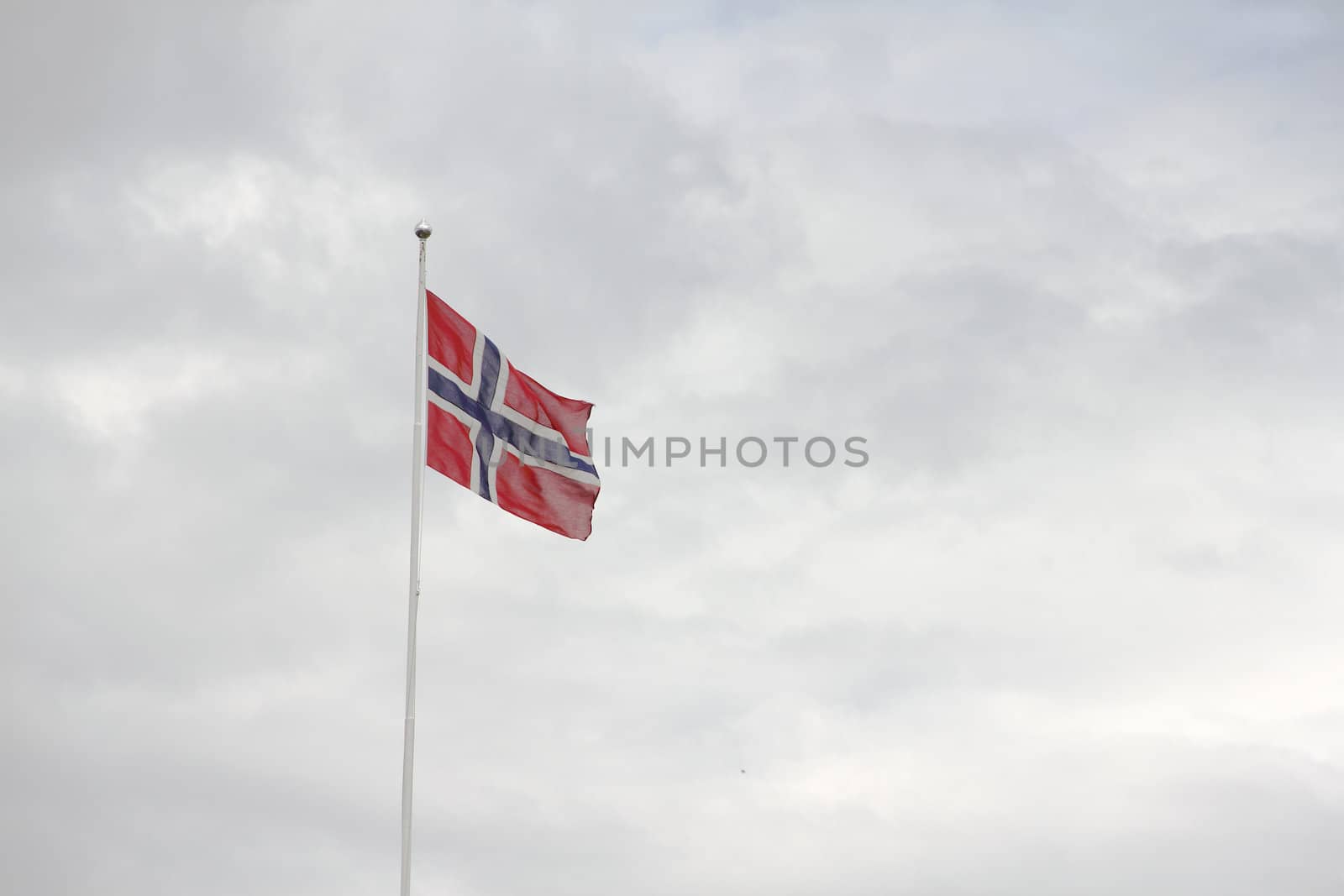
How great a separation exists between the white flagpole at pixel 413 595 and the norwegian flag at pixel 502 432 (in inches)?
12.6

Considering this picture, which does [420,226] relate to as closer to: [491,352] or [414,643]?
[491,352]

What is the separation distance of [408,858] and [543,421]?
11144 millimetres

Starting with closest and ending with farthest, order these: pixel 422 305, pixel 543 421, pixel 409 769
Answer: pixel 409 769 < pixel 422 305 < pixel 543 421

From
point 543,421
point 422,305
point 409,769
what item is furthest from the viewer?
point 543,421

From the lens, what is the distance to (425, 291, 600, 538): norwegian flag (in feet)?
132

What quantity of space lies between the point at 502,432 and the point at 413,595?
5.34m

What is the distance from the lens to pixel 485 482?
4109 cm

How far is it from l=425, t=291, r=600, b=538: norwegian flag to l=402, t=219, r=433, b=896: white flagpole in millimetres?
320

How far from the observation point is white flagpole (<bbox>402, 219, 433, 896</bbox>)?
36688 mm

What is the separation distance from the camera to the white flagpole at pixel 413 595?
36.7m

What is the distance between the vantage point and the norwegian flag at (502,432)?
40219 millimetres

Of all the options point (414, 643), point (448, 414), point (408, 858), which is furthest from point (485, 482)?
point (408, 858)

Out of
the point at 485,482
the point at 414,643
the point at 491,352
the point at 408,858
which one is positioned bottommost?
the point at 408,858

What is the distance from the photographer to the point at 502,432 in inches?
1649
